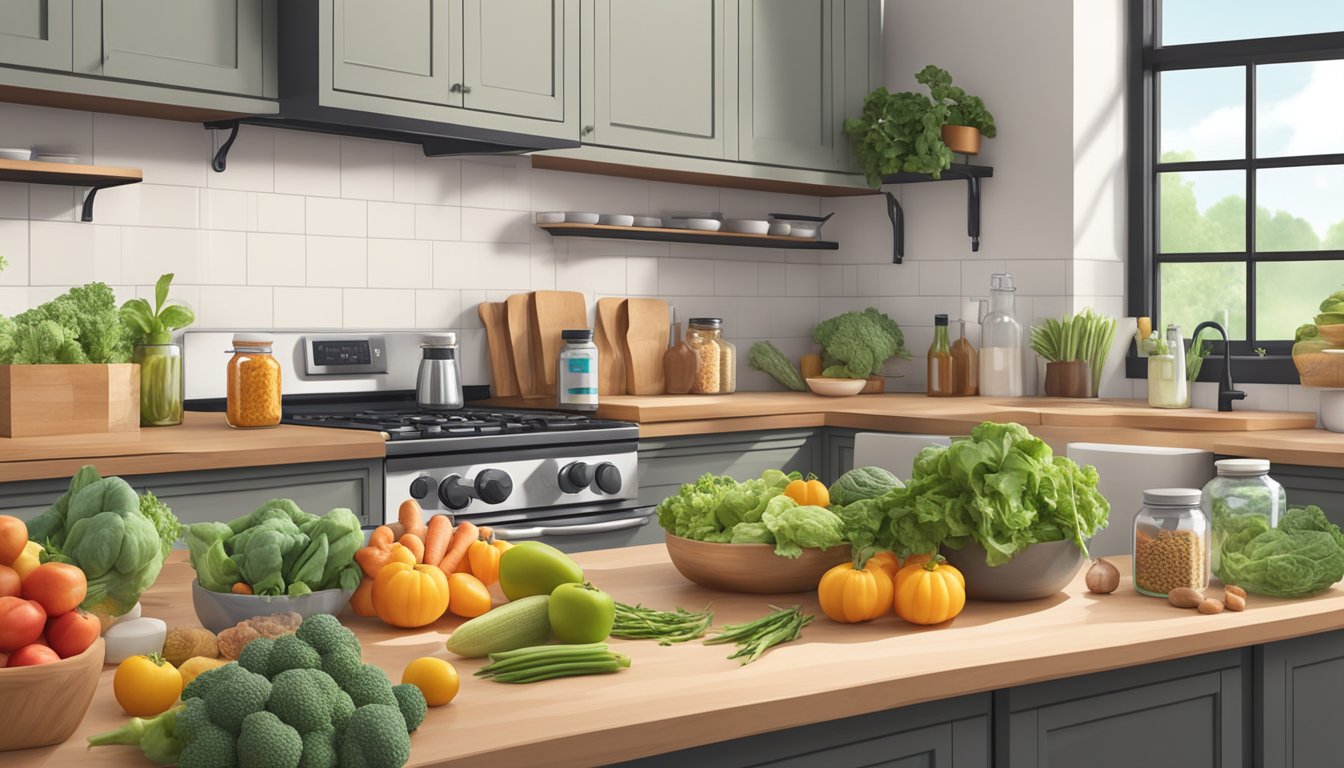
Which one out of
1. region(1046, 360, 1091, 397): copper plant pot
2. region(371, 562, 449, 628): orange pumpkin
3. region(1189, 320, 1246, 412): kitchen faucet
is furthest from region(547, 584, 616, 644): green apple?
region(1046, 360, 1091, 397): copper plant pot

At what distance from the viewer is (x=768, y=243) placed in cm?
506

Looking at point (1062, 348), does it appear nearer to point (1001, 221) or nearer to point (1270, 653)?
point (1001, 221)

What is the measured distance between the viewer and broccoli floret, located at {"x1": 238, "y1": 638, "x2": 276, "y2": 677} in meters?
1.19

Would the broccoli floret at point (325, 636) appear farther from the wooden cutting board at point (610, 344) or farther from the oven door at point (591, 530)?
the wooden cutting board at point (610, 344)

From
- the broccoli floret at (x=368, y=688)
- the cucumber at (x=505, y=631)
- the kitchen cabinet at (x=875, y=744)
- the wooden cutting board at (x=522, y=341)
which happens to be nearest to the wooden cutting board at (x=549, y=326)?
the wooden cutting board at (x=522, y=341)

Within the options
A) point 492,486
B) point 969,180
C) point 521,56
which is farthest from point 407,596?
point 969,180

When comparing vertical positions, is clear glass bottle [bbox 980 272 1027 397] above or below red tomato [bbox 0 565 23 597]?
above

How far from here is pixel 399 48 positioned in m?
3.68

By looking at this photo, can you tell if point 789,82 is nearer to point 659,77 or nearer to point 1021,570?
point 659,77

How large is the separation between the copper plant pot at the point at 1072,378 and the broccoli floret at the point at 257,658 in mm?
3955

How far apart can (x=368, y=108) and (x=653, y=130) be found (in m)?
1.11

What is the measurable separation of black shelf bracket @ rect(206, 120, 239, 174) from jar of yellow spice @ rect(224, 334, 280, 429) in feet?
2.03

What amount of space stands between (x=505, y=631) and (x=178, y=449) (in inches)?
68.0

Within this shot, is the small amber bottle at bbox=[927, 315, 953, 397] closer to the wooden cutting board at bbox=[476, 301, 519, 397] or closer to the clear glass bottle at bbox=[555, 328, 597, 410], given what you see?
the clear glass bottle at bbox=[555, 328, 597, 410]
